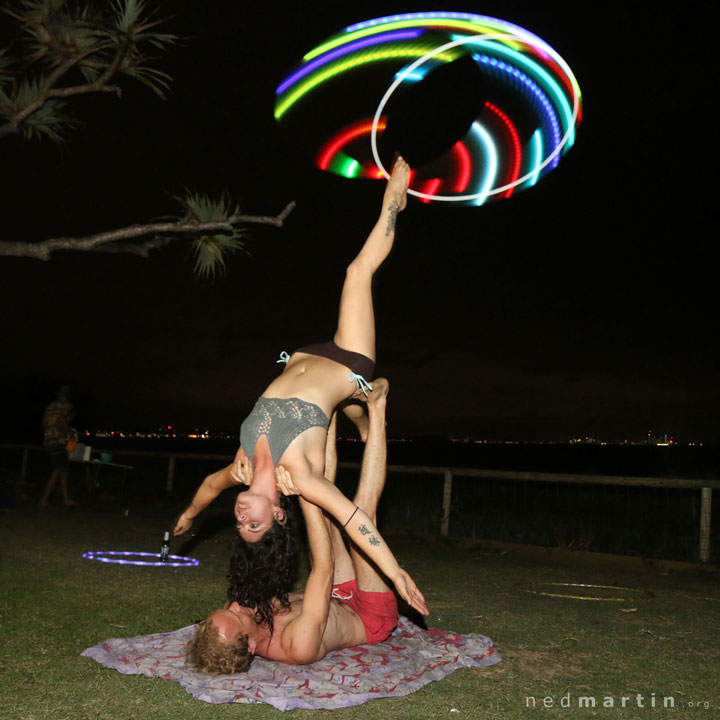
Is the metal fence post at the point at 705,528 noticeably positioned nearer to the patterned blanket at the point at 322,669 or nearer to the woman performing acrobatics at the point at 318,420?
the patterned blanket at the point at 322,669

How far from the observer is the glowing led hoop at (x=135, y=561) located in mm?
7231

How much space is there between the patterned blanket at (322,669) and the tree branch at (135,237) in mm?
3492

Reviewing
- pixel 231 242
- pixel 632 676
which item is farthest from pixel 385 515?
pixel 632 676

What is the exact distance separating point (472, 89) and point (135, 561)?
18.4ft

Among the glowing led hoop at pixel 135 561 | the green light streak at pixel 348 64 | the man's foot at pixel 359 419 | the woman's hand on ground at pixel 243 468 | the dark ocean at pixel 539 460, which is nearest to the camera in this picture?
the woman's hand on ground at pixel 243 468

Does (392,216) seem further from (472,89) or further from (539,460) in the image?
(539,460)

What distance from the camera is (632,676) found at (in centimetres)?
405

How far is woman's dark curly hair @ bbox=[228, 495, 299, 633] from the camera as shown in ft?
13.0

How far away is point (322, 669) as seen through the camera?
12.9ft

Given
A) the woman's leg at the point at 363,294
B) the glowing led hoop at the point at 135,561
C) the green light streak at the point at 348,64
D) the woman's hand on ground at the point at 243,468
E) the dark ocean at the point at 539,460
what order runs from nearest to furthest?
the woman's hand on ground at the point at 243,468 < the woman's leg at the point at 363,294 < the green light streak at the point at 348,64 < the glowing led hoop at the point at 135,561 < the dark ocean at the point at 539,460

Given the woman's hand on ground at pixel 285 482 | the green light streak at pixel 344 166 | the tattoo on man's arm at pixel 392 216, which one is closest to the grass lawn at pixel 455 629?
the woman's hand on ground at pixel 285 482

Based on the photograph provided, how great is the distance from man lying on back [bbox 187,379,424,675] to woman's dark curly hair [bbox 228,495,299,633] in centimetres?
6

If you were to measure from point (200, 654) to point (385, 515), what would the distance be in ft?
29.4

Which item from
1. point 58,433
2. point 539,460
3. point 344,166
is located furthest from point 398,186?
point 539,460
